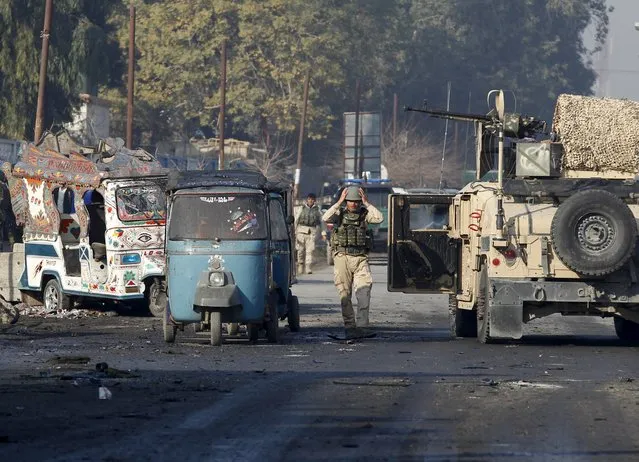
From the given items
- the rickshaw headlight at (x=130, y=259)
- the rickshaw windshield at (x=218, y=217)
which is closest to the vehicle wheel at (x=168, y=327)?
the rickshaw windshield at (x=218, y=217)

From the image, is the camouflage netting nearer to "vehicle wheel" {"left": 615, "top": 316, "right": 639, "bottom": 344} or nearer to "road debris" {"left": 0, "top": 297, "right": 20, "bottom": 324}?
"vehicle wheel" {"left": 615, "top": 316, "right": 639, "bottom": 344}

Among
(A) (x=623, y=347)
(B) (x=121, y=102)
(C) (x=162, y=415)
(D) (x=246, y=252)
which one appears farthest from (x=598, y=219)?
(B) (x=121, y=102)

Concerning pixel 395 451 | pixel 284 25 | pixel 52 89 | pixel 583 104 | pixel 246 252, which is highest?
pixel 284 25

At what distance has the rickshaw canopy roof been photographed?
1767cm

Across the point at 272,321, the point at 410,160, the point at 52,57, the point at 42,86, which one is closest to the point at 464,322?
the point at 272,321

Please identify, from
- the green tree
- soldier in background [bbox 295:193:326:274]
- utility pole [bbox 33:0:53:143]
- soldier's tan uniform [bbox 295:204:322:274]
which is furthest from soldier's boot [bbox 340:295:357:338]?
the green tree

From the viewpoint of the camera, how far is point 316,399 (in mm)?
11617

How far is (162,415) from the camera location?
10.6 metres

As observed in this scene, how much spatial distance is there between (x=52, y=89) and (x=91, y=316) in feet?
105

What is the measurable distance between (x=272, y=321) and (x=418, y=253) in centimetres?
294

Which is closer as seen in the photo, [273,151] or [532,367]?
[532,367]

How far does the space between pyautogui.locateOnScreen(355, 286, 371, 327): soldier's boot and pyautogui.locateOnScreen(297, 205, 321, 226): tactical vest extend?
15.1m

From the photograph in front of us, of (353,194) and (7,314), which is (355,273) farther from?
(7,314)

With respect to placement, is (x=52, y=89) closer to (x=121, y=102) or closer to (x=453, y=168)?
(x=121, y=102)
